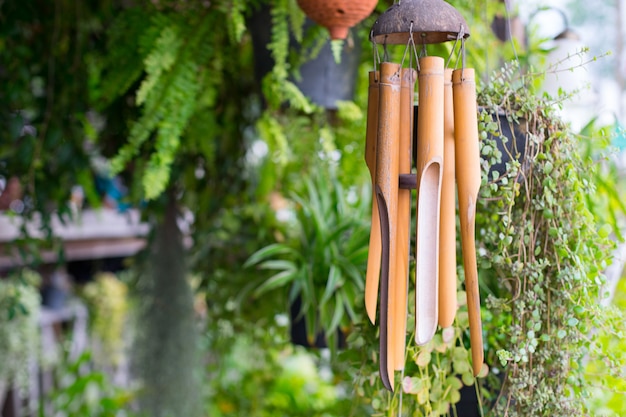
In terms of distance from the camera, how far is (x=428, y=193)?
29.1 inches

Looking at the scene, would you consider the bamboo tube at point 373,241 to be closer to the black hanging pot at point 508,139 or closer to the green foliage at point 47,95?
the black hanging pot at point 508,139

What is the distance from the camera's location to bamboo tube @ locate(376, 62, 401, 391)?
2.47 ft

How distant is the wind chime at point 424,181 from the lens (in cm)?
74

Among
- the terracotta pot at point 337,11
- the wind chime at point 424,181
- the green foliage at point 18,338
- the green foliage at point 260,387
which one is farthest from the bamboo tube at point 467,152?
the green foliage at point 18,338

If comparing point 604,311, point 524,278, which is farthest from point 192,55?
point 604,311

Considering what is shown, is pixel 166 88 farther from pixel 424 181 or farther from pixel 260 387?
pixel 260 387

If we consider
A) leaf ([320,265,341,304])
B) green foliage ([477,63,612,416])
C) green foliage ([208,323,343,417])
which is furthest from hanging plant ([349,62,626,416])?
green foliage ([208,323,343,417])

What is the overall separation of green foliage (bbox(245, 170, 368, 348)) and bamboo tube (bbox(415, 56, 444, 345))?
0.57 m

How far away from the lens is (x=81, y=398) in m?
2.68

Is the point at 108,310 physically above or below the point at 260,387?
above

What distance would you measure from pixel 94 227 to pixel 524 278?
2352 mm

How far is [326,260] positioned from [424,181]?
2.27 feet

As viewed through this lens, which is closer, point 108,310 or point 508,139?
point 508,139

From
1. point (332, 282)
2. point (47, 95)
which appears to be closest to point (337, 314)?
point (332, 282)
